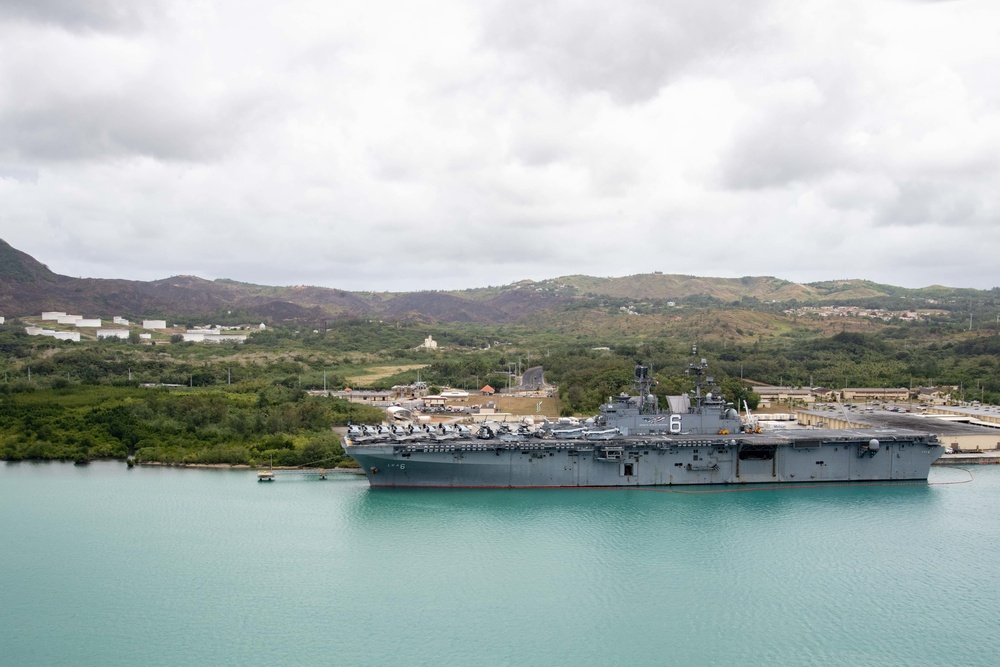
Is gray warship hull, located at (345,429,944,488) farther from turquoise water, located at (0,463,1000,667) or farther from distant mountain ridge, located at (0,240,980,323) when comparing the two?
distant mountain ridge, located at (0,240,980,323)

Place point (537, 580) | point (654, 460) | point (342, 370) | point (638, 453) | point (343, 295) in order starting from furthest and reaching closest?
1. point (343, 295)
2. point (342, 370)
3. point (654, 460)
4. point (638, 453)
5. point (537, 580)

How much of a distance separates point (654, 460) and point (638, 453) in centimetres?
75

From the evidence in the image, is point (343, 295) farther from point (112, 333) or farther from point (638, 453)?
point (638, 453)

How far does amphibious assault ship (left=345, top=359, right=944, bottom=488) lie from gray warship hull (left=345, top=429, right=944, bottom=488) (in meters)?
0.04

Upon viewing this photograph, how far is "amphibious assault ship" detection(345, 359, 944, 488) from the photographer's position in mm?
29766

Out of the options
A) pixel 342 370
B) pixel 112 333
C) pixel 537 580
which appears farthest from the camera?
pixel 112 333

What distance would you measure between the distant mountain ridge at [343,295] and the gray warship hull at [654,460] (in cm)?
8327

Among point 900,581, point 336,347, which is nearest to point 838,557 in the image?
point 900,581

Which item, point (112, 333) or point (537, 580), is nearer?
point (537, 580)

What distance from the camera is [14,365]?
58969 mm

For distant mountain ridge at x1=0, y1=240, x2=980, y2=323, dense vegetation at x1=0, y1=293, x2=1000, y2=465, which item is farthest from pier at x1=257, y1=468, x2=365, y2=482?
distant mountain ridge at x1=0, y1=240, x2=980, y2=323

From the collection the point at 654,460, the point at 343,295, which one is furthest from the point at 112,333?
the point at 343,295

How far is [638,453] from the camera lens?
3053 cm

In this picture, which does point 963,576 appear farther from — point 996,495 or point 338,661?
point 338,661
